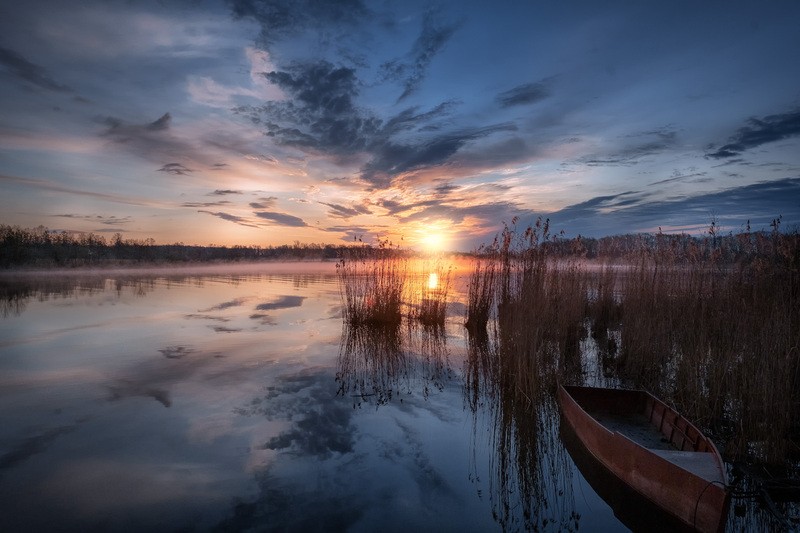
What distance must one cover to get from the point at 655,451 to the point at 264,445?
427 cm

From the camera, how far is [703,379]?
18.9 ft

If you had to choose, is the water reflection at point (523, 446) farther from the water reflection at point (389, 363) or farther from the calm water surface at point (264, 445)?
the water reflection at point (389, 363)

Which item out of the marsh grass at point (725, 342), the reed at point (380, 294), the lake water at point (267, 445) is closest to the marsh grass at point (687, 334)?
the marsh grass at point (725, 342)

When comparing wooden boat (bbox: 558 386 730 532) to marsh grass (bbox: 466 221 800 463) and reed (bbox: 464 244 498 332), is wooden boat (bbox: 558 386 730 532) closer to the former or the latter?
marsh grass (bbox: 466 221 800 463)

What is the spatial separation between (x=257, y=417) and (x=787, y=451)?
6521 millimetres

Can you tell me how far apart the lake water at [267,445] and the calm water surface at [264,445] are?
0.02m

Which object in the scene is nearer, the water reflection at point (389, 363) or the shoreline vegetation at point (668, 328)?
the shoreline vegetation at point (668, 328)

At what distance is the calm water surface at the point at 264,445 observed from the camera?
3.71 metres

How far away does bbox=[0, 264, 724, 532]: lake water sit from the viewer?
3707 mm

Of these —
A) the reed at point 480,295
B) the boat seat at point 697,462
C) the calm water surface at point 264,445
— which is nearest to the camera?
the boat seat at point 697,462

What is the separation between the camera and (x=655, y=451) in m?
3.75

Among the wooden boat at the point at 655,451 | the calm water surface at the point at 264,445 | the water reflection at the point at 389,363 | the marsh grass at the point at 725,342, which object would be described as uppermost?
the marsh grass at the point at 725,342

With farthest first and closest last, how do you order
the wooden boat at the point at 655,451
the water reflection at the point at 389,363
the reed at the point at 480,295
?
the reed at the point at 480,295 → the water reflection at the point at 389,363 → the wooden boat at the point at 655,451

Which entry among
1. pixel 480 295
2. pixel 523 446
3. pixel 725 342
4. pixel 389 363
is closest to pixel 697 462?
pixel 523 446
